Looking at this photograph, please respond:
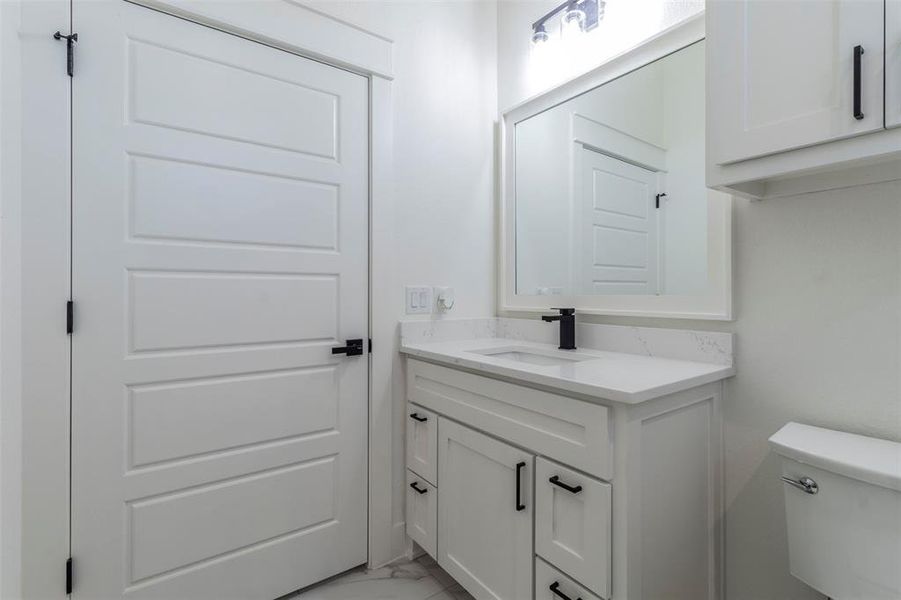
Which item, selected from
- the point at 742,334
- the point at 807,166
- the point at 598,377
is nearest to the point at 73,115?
the point at 598,377

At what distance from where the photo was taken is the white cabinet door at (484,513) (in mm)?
1223

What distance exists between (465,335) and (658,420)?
103 cm

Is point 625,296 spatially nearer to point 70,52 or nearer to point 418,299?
point 418,299

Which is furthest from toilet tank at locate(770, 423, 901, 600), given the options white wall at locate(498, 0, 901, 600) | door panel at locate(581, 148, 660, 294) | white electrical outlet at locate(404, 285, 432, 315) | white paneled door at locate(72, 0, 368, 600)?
white paneled door at locate(72, 0, 368, 600)

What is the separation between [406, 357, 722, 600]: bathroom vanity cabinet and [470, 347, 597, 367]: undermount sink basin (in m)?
0.30

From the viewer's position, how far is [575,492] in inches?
41.7

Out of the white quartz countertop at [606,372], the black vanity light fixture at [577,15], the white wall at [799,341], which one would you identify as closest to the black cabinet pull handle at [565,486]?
the white quartz countertop at [606,372]

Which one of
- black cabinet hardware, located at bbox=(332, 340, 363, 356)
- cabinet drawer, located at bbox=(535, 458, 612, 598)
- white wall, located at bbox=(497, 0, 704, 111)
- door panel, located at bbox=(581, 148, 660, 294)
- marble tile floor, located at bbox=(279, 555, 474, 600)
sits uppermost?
white wall, located at bbox=(497, 0, 704, 111)

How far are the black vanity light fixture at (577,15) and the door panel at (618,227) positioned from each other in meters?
0.49

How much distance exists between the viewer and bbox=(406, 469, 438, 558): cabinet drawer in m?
1.58

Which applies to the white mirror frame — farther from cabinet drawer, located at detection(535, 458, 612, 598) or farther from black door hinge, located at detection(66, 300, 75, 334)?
black door hinge, located at detection(66, 300, 75, 334)

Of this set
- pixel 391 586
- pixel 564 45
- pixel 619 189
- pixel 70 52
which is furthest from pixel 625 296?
pixel 70 52

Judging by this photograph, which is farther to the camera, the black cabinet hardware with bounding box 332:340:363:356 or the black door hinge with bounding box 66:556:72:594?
the black cabinet hardware with bounding box 332:340:363:356

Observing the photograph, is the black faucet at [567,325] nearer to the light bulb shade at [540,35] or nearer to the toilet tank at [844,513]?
the toilet tank at [844,513]
